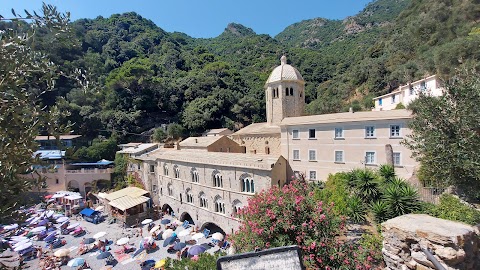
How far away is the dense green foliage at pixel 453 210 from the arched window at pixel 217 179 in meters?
16.8

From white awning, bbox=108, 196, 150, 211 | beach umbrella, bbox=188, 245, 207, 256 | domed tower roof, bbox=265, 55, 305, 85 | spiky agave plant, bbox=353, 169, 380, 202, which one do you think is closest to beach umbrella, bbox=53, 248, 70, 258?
white awning, bbox=108, 196, 150, 211

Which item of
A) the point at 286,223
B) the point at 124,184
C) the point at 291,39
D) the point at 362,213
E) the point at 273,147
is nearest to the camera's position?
the point at 286,223

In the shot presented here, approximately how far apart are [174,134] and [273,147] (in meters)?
27.6

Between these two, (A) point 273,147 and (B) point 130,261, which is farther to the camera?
(A) point 273,147

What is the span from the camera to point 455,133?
33.6ft

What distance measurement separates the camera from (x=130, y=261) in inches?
926

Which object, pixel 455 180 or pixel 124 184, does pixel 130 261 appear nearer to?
pixel 124 184

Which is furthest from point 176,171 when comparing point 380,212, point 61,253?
point 380,212

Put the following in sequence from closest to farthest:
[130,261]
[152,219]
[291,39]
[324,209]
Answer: [324,209], [130,261], [152,219], [291,39]

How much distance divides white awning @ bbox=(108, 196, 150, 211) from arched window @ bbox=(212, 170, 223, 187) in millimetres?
13918

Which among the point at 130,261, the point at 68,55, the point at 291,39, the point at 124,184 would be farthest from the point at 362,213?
the point at 291,39

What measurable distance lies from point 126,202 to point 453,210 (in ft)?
111

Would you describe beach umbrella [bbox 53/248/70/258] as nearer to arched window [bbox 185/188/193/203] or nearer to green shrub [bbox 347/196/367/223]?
arched window [bbox 185/188/193/203]

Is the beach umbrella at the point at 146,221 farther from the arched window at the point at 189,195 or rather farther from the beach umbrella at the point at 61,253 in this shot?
the beach umbrella at the point at 61,253
